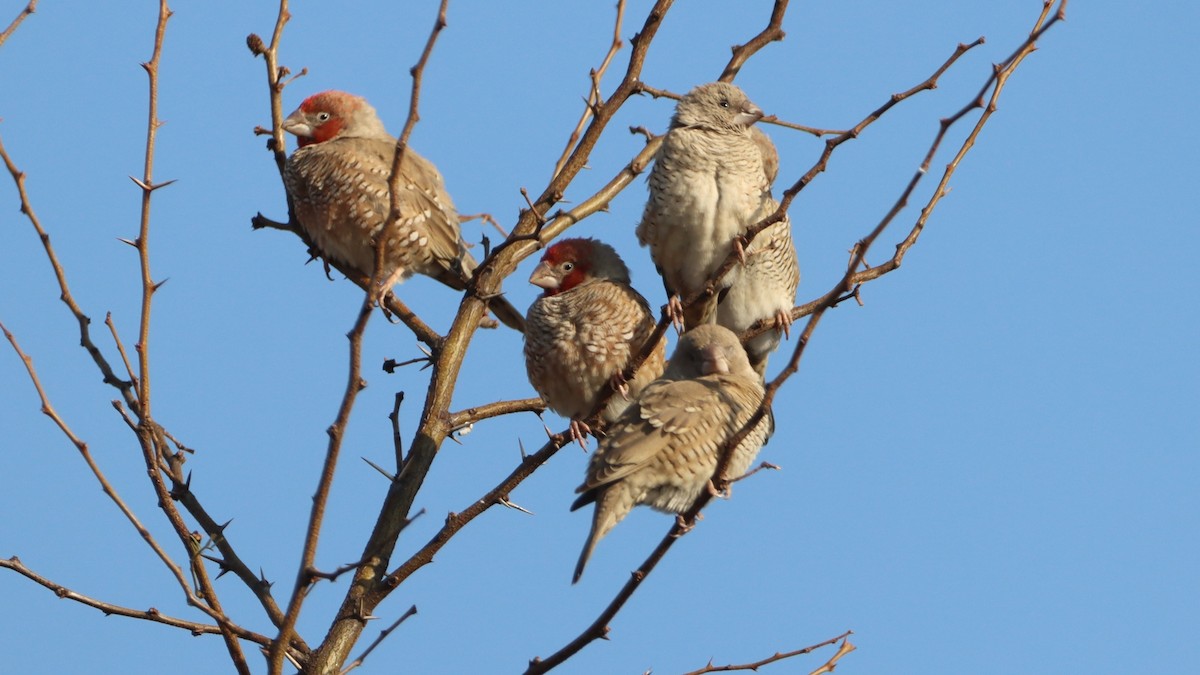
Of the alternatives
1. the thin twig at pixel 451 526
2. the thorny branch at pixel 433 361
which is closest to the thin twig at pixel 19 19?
the thorny branch at pixel 433 361

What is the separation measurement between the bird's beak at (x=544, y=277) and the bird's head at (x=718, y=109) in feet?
3.25

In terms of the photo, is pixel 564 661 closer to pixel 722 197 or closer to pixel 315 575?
pixel 315 575

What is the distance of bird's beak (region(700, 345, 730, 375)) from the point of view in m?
5.20

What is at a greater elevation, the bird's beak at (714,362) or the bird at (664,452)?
the bird's beak at (714,362)

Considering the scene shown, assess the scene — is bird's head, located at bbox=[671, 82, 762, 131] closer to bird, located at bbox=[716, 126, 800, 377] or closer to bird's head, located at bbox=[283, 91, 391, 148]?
bird, located at bbox=[716, 126, 800, 377]

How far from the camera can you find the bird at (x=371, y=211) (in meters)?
6.34

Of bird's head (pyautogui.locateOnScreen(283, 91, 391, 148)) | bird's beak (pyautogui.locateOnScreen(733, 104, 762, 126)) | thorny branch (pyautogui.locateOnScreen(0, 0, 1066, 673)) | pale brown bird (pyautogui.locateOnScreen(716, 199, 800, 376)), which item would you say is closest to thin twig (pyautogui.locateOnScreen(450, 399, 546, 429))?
thorny branch (pyautogui.locateOnScreen(0, 0, 1066, 673))

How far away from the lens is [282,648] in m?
3.09

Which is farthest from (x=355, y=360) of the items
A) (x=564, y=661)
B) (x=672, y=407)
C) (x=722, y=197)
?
(x=722, y=197)

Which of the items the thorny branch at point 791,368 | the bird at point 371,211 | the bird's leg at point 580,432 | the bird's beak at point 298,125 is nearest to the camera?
the thorny branch at point 791,368

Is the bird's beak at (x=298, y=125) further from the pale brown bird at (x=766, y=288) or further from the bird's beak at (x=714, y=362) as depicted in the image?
the bird's beak at (x=714, y=362)

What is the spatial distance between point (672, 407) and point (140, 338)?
1825mm

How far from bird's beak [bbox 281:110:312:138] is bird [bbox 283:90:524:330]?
0.56 ft

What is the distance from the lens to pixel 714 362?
5.21 meters
